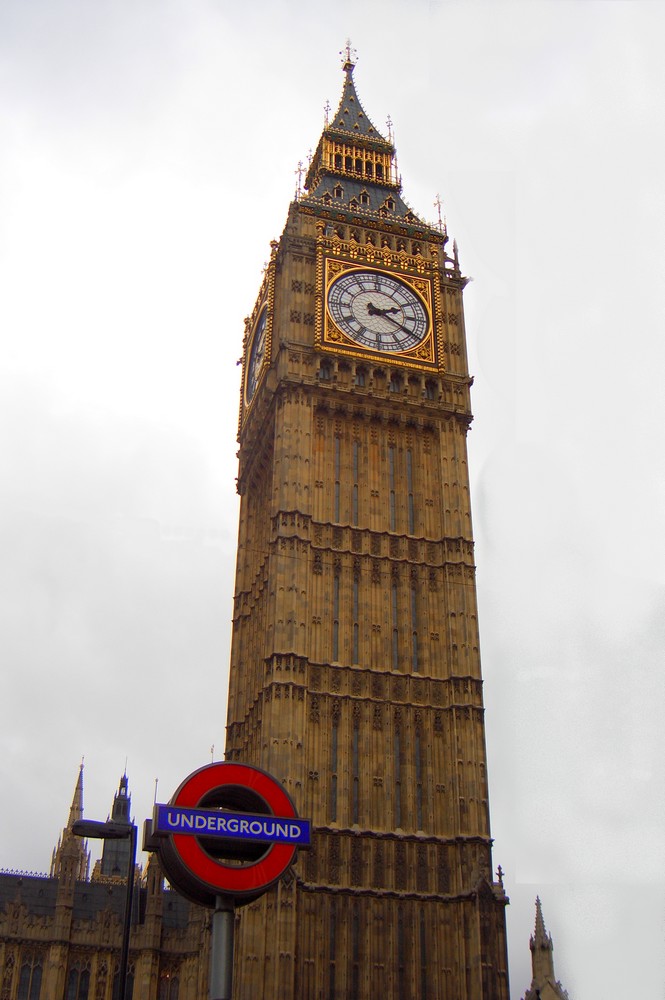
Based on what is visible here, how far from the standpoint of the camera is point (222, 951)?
26109 millimetres

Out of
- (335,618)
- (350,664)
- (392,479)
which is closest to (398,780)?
(350,664)

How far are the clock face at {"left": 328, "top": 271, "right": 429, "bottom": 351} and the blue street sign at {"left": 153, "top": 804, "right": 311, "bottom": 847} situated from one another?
36568 mm

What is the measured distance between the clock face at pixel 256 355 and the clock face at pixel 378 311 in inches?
186

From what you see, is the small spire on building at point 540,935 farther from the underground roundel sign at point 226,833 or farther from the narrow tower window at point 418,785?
the underground roundel sign at point 226,833

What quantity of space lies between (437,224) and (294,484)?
71.3 ft

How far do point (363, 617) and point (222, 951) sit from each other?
1108 inches

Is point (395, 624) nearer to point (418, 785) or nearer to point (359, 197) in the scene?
point (418, 785)

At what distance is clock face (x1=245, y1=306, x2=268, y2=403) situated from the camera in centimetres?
6450

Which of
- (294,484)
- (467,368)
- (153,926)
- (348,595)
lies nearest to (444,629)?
(348,595)

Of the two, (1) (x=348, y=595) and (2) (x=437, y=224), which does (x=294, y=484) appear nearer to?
(1) (x=348, y=595)

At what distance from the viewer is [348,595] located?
177 ft

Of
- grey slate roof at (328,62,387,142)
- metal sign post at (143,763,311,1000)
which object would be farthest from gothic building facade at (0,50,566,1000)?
metal sign post at (143,763,311,1000)

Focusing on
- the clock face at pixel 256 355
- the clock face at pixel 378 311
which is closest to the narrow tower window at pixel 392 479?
the clock face at pixel 378 311

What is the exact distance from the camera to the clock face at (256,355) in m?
64.5
